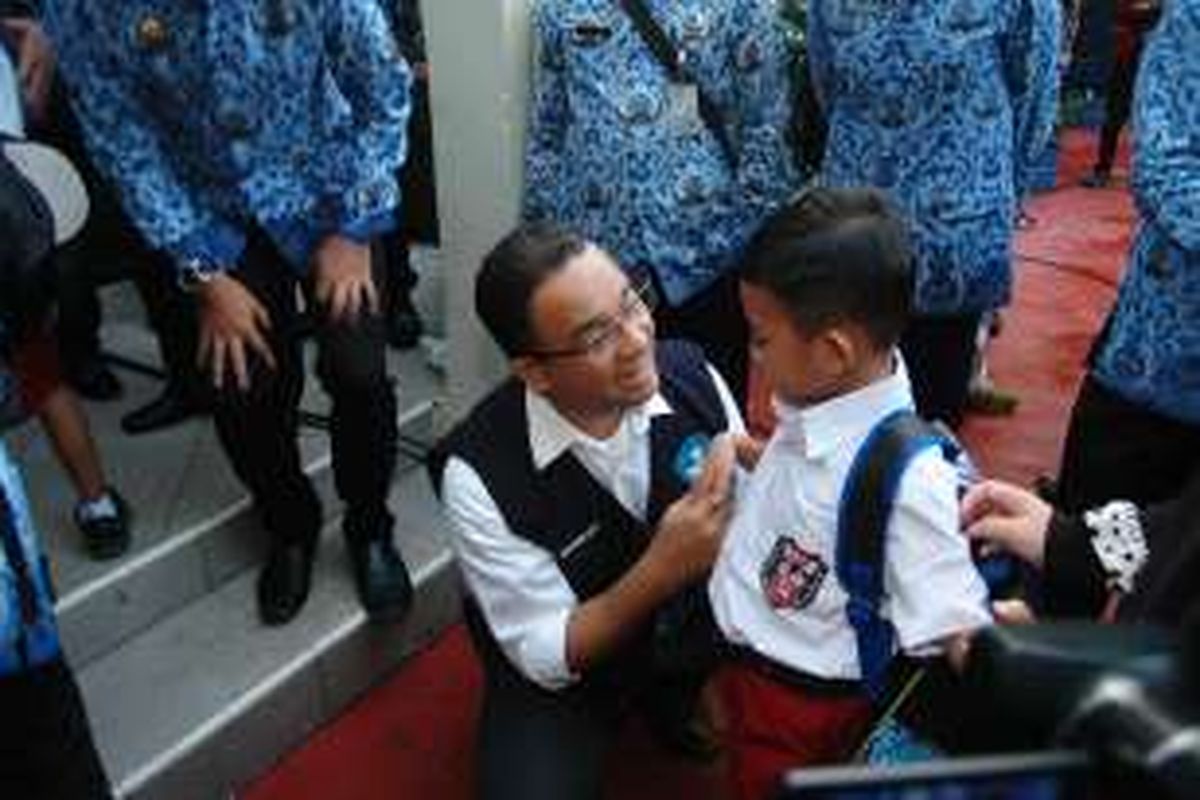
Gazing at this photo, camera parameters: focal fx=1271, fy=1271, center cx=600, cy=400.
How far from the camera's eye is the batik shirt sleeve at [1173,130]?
198cm

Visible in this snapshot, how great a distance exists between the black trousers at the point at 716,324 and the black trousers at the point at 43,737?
1490 mm

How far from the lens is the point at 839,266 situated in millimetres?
1561

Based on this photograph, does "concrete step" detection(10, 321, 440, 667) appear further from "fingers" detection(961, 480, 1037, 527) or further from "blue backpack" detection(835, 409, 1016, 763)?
"fingers" detection(961, 480, 1037, 527)

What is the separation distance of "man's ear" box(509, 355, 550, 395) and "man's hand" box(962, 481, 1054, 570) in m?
0.69

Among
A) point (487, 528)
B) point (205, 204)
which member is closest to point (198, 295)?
point (205, 204)

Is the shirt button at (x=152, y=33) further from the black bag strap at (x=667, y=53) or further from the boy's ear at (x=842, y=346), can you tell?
the boy's ear at (x=842, y=346)

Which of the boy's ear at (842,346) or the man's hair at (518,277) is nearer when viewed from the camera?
the boy's ear at (842,346)

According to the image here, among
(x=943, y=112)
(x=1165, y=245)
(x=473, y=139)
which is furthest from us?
(x=473, y=139)

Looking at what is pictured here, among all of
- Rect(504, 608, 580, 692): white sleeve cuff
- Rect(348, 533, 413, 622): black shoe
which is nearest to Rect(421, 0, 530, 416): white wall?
Rect(348, 533, 413, 622): black shoe

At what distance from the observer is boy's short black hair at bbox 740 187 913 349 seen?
1563mm

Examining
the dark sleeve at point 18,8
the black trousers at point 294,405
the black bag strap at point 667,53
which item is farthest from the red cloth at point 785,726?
the dark sleeve at point 18,8

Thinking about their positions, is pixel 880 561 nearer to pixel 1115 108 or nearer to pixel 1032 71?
pixel 1032 71

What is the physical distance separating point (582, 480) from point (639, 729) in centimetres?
84

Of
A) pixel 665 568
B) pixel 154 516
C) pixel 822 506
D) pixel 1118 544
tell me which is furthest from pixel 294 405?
pixel 1118 544
